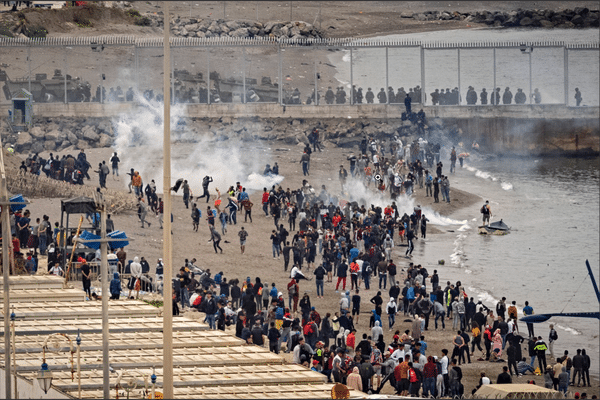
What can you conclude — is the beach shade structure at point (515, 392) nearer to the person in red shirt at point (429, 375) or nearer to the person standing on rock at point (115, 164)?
the person in red shirt at point (429, 375)

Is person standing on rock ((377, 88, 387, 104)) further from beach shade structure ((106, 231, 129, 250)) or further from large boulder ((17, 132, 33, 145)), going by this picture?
beach shade structure ((106, 231, 129, 250))

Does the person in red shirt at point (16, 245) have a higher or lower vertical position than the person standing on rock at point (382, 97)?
lower

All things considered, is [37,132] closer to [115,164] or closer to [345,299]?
[115,164]

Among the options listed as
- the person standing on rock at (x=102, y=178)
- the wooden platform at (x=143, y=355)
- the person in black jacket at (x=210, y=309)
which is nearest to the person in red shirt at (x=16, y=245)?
the wooden platform at (x=143, y=355)

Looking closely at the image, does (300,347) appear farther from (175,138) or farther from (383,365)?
(175,138)

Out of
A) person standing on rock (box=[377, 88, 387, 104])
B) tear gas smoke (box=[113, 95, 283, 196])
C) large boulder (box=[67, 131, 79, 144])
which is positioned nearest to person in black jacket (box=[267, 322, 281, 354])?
tear gas smoke (box=[113, 95, 283, 196])

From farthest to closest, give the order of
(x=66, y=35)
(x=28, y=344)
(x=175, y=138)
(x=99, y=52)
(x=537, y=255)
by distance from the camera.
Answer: (x=66, y=35), (x=99, y=52), (x=175, y=138), (x=537, y=255), (x=28, y=344)

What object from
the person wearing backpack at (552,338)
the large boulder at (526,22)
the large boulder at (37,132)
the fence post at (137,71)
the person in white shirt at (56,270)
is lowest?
the person wearing backpack at (552,338)

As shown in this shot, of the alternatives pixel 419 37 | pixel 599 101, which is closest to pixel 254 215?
Answer: pixel 599 101
